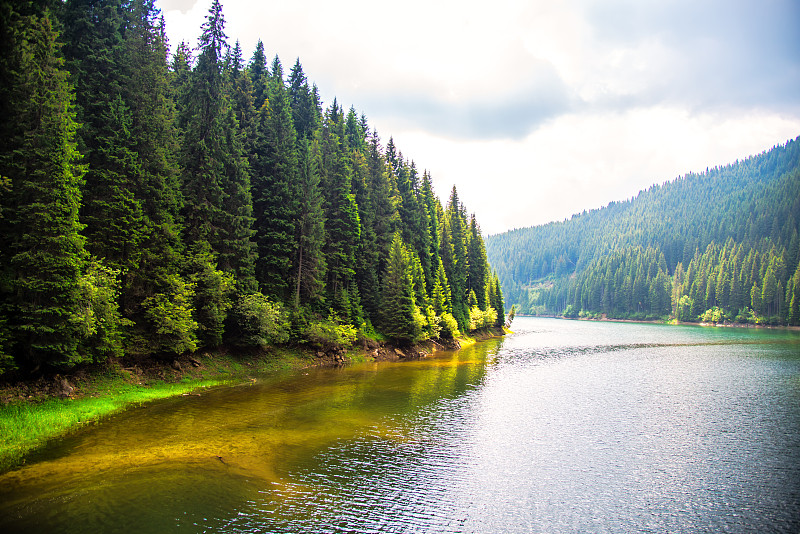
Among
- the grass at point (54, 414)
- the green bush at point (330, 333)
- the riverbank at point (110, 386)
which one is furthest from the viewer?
the green bush at point (330, 333)

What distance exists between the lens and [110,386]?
28.5 metres

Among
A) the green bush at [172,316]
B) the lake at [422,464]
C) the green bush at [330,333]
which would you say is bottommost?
the lake at [422,464]

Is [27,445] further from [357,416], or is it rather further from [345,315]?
[345,315]

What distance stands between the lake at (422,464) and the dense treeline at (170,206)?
7000 mm

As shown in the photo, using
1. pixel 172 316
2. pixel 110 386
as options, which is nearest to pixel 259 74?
pixel 172 316

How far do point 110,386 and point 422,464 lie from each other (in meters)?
20.9

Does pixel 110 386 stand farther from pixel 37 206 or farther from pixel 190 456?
pixel 190 456

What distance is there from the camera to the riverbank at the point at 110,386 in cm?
2044

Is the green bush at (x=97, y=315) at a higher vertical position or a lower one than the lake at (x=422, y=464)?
higher

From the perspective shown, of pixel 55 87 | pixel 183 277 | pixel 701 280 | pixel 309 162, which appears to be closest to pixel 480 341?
pixel 309 162

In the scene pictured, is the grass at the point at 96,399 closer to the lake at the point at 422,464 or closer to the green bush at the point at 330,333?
the lake at the point at 422,464

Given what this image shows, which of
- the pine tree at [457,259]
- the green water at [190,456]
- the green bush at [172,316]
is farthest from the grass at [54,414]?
the pine tree at [457,259]

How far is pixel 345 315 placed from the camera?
54.5 metres

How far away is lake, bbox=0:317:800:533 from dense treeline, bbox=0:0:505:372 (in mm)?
7000
